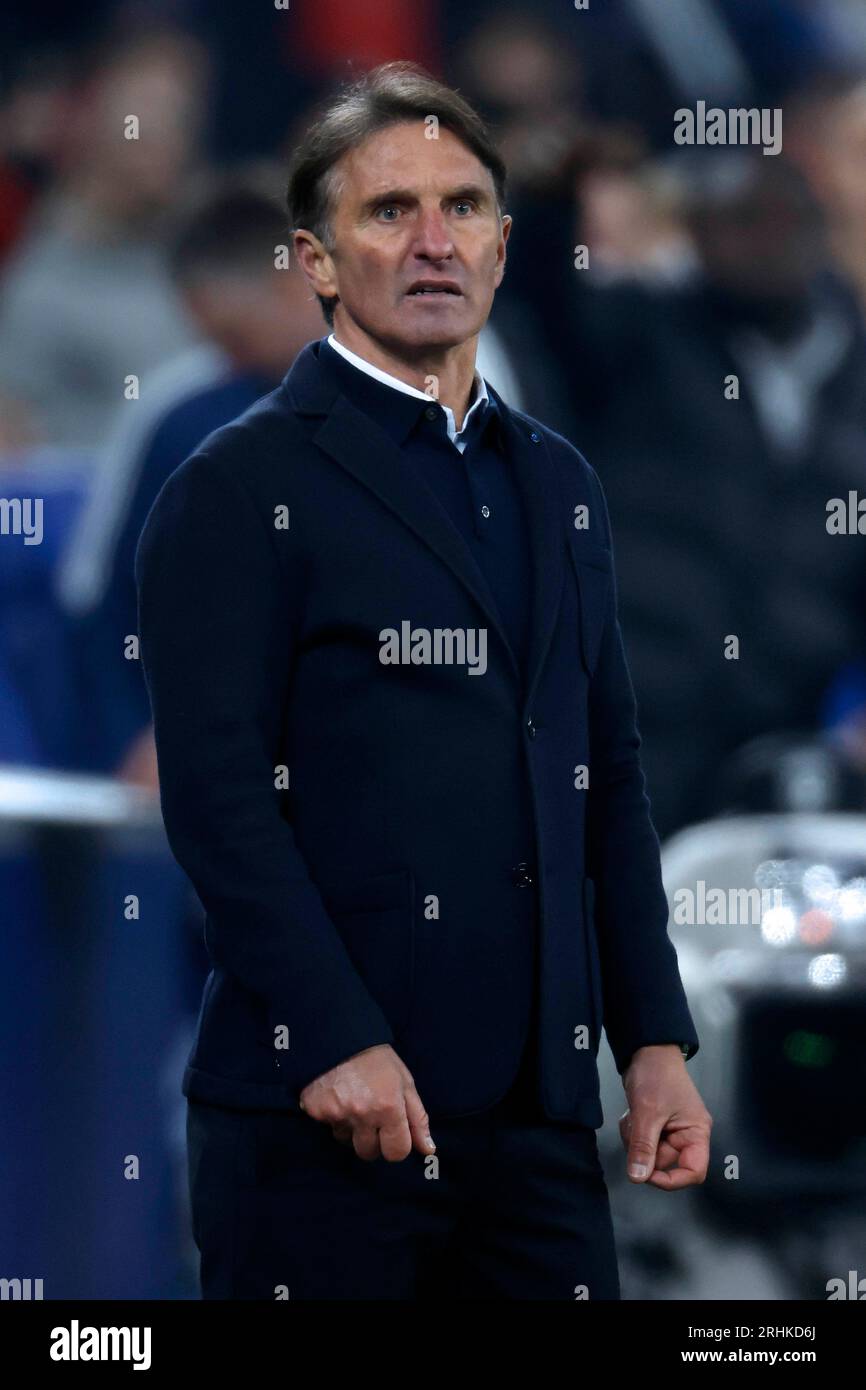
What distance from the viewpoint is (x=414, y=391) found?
1594 mm

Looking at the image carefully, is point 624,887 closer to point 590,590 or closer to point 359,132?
point 590,590

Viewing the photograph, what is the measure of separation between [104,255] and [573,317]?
703 millimetres

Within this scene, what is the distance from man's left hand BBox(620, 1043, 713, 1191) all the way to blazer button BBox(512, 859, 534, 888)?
0.70 feet

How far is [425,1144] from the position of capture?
1423mm

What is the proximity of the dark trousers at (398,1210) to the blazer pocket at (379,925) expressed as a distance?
4.7 inches

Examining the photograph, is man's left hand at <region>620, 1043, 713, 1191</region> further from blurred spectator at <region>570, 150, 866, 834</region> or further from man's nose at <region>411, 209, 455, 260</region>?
blurred spectator at <region>570, 150, 866, 834</region>

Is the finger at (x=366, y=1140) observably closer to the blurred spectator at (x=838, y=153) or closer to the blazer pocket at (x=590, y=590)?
the blazer pocket at (x=590, y=590)

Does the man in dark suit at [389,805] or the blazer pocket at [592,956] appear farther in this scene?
the blazer pocket at [592,956]

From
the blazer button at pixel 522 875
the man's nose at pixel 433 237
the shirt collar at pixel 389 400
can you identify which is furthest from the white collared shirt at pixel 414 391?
the blazer button at pixel 522 875

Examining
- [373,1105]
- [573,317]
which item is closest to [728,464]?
[573,317]

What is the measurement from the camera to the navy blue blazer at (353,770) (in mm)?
1471

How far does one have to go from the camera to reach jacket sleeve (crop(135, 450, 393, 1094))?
1440 millimetres

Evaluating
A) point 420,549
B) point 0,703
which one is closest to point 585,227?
point 0,703
